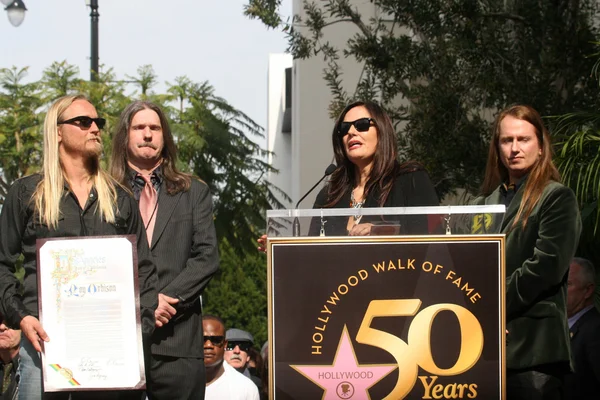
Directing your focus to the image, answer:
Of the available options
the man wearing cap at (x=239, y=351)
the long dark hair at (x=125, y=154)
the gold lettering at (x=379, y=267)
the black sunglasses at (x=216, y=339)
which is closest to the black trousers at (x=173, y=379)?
the long dark hair at (x=125, y=154)

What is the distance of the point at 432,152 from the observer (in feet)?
33.7

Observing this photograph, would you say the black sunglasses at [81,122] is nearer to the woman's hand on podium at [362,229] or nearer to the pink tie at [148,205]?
the pink tie at [148,205]

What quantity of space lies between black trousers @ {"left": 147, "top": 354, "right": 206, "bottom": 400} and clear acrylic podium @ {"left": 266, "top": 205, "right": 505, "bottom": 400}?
1100mm

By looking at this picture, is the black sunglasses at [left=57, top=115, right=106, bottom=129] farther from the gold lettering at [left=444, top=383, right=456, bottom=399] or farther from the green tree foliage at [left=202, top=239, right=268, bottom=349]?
the green tree foliage at [left=202, top=239, right=268, bottom=349]

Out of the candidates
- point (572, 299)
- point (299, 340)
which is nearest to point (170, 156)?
point (299, 340)

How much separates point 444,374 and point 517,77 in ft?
18.9

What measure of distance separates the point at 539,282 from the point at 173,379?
75.9 inches

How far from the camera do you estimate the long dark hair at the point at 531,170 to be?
5500mm

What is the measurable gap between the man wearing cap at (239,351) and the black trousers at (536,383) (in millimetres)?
6667

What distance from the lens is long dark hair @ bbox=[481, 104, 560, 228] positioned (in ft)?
18.0

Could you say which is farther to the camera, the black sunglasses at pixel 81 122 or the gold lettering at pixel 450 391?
the black sunglasses at pixel 81 122

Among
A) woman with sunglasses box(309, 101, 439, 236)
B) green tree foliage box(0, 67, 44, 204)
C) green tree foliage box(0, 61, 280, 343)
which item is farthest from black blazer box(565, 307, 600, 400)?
green tree foliage box(0, 67, 44, 204)

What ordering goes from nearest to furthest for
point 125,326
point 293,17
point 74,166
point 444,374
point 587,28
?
point 444,374, point 125,326, point 74,166, point 587,28, point 293,17

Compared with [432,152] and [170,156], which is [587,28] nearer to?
[432,152]
